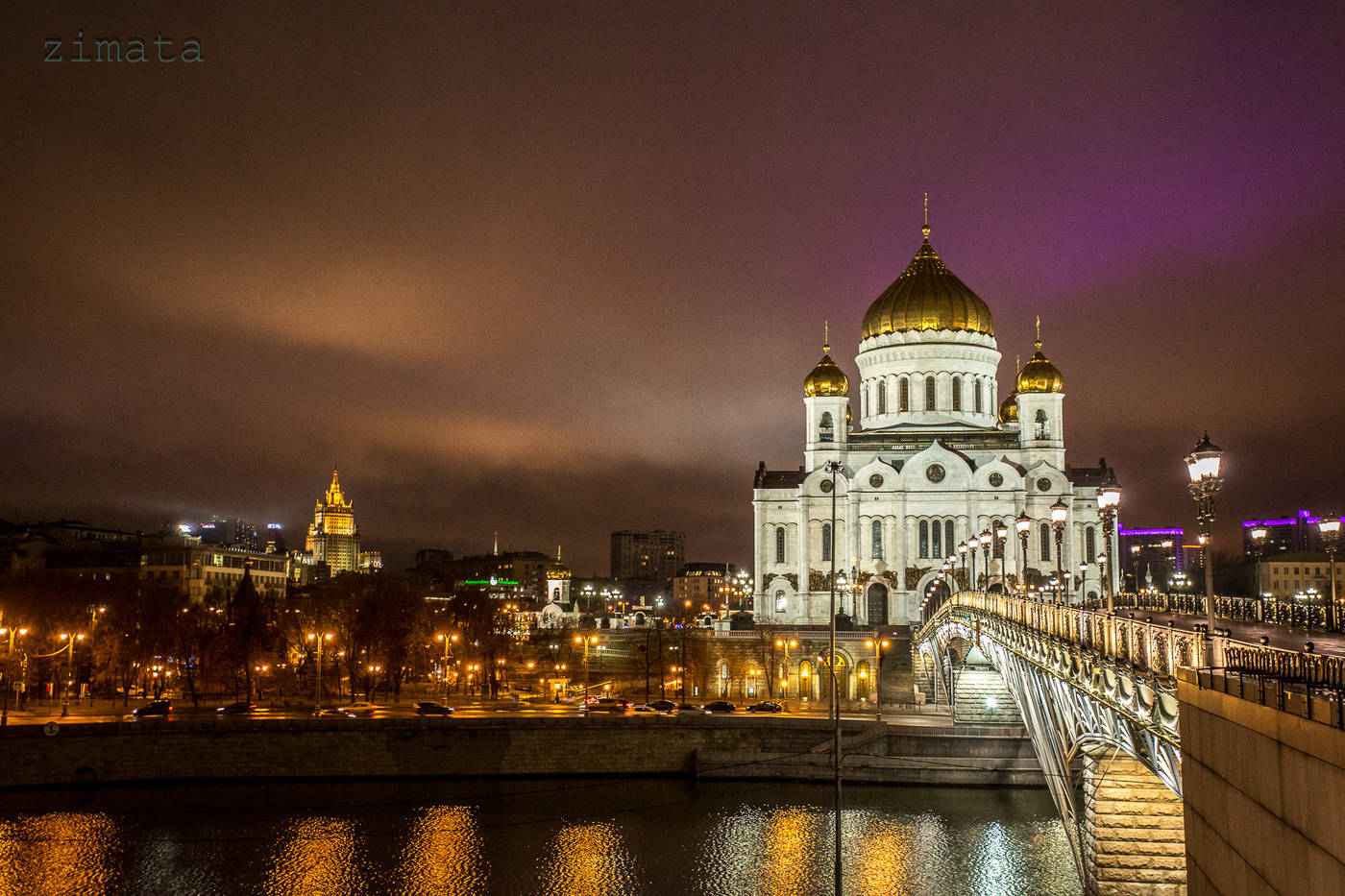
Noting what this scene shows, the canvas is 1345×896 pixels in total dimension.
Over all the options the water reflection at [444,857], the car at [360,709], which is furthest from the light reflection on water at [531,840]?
the car at [360,709]

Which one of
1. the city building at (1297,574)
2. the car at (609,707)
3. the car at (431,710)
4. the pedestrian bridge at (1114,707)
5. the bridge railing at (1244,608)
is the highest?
the city building at (1297,574)

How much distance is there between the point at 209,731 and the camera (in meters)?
46.0

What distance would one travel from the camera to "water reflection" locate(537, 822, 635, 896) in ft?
105

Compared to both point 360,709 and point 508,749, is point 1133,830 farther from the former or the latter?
point 360,709

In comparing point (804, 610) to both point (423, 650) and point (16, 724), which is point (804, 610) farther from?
point (16, 724)

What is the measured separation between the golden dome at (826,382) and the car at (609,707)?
3179 cm

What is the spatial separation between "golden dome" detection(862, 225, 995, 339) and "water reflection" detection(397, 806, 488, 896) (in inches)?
2102

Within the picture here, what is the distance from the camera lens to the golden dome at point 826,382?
83562 mm

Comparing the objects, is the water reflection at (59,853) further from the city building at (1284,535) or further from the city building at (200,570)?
the city building at (200,570)

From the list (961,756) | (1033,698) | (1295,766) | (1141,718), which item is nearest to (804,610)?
(961,756)

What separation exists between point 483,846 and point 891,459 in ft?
165

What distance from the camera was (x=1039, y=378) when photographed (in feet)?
268

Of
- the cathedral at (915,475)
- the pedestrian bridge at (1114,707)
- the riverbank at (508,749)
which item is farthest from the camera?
the cathedral at (915,475)

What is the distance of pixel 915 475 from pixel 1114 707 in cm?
6311
